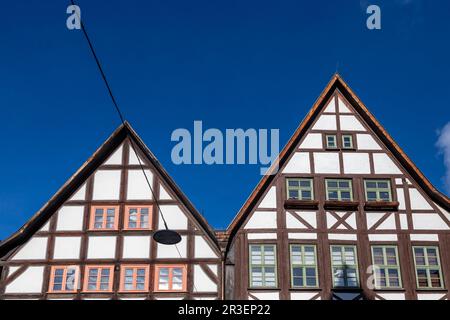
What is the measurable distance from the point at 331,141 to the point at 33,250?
10.6m

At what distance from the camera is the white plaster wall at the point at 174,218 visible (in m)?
20.4

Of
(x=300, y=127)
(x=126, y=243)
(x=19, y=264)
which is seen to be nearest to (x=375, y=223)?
(x=300, y=127)

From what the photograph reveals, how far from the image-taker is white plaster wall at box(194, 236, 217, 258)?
20047mm

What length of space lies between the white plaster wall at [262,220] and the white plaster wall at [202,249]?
1.38m

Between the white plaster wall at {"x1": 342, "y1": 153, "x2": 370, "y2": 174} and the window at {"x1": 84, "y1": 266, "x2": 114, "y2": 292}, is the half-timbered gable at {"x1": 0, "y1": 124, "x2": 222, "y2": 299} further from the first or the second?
the white plaster wall at {"x1": 342, "y1": 153, "x2": 370, "y2": 174}

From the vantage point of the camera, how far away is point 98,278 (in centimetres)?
1978

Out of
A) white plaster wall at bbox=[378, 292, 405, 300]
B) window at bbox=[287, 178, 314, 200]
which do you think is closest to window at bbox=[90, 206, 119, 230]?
window at bbox=[287, 178, 314, 200]

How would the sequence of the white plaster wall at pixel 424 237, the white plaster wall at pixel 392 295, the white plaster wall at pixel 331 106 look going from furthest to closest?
the white plaster wall at pixel 331 106, the white plaster wall at pixel 424 237, the white plaster wall at pixel 392 295

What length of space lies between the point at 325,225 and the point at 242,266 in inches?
120

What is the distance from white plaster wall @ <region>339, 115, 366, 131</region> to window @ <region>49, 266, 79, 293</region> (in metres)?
10.2

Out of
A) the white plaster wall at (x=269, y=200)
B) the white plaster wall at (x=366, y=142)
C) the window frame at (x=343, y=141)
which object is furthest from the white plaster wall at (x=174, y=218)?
the white plaster wall at (x=366, y=142)

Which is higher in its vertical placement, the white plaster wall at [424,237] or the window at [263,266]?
the white plaster wall at [424,237]

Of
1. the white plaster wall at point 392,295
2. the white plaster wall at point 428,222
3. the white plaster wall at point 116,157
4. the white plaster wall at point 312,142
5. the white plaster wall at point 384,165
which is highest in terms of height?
the white plaster wall at point 312,142

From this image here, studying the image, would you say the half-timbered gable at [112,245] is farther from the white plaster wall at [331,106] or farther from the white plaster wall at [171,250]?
the white plaster wall at [331,106]
